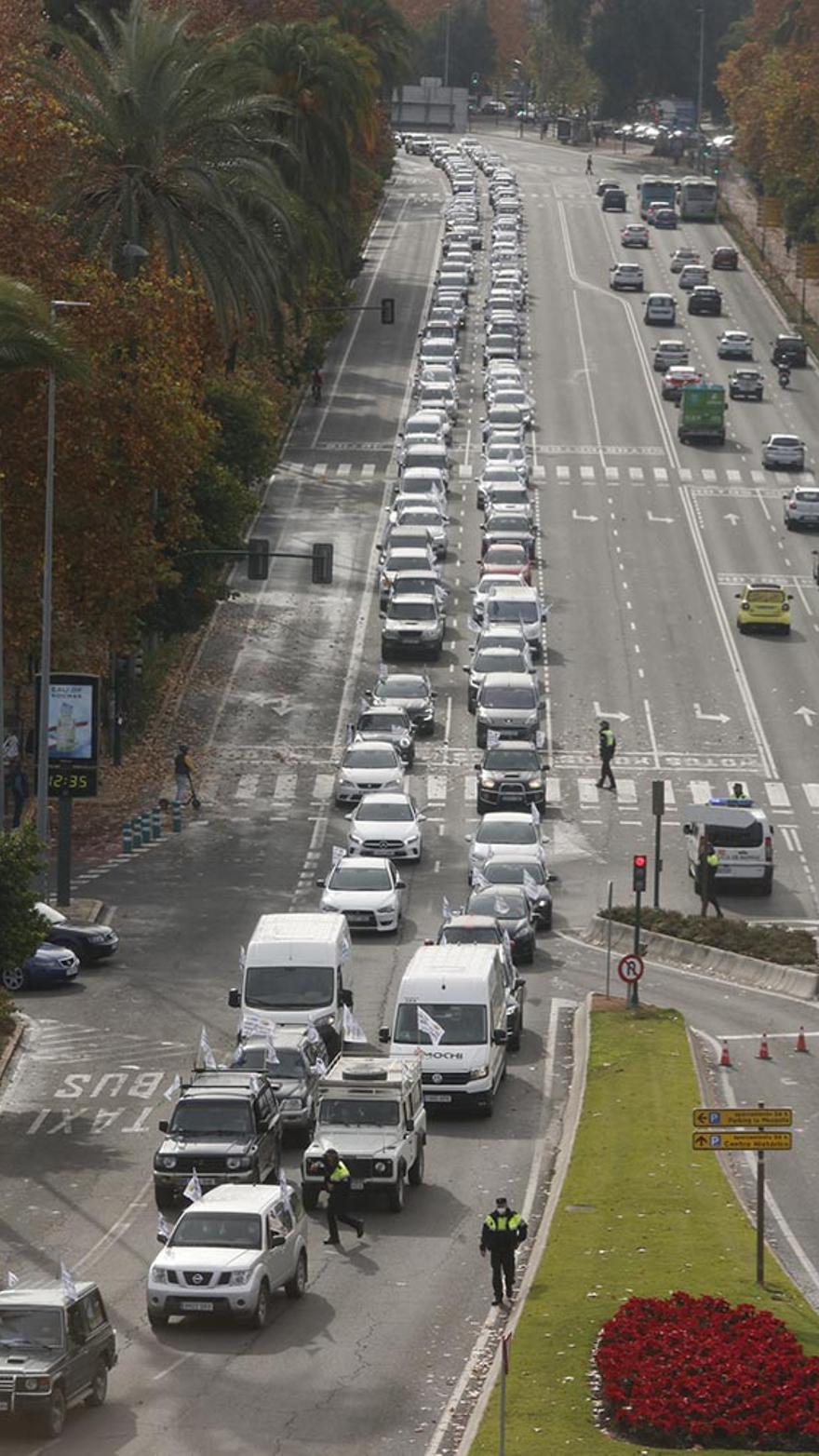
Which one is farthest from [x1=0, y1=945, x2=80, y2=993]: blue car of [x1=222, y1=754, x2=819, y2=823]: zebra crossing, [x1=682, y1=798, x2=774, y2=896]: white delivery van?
[x1=222, y1=754, x2=819, y2=823]: zebra crossing

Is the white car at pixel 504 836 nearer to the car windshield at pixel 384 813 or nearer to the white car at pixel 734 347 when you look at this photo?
the car windshield at pixel 384 813

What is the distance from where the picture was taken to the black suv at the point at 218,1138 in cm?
3556

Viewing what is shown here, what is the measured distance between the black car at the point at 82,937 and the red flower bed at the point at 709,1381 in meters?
24.5

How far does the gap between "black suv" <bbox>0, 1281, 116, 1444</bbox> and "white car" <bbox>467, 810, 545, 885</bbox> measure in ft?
102

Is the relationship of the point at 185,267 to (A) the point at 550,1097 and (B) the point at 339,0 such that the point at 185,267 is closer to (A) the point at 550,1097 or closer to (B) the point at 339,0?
(A) the point at 550,1097

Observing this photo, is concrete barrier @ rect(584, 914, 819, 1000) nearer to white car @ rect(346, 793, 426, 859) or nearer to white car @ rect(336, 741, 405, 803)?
white car @ rect(346, 793, 426, 859)

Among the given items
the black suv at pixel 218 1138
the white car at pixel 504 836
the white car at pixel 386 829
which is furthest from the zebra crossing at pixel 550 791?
the black suv at pixel 218 1138

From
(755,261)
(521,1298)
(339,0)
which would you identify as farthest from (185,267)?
(755,261)

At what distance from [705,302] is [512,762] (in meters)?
72.7

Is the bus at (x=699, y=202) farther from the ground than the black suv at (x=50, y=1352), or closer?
closer

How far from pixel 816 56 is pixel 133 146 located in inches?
3984

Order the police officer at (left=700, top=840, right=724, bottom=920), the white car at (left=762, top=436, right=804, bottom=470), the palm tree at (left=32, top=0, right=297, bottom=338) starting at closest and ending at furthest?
the police officer at (left=700, top=840, right=724, bottom=920), the palm tree at (left=32, top=0, right=297, bottom=338), the white car at (left=762, top=436, right=804, bottom=470)

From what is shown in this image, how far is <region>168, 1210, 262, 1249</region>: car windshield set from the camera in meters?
30.9

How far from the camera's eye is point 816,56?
16362 centimetres
